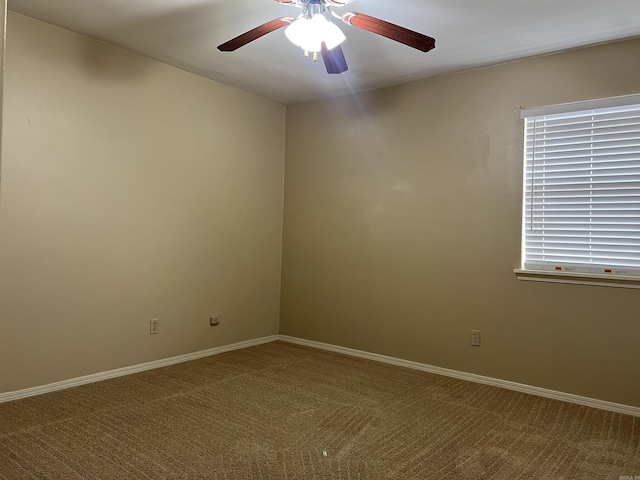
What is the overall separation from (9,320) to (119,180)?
121cm

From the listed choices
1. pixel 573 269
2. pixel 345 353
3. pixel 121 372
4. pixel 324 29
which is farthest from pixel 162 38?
pixel 573 269

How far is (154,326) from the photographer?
151 inches

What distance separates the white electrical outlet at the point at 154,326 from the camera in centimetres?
380

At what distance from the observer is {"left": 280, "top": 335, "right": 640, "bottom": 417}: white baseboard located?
3.12m

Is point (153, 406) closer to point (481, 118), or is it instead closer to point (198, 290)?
Result: point (198, 290)

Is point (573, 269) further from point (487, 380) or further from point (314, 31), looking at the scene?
point (314, 31)

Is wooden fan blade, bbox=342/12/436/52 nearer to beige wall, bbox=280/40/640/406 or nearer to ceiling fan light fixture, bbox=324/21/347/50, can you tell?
ceiling fan light fixture, bbox=324/21/347/50

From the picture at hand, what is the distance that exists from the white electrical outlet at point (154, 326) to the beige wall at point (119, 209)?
1.4 inches

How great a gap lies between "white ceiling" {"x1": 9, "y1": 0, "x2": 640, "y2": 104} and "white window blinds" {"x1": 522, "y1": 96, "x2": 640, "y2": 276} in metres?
0.52

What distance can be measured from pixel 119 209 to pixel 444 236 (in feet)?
8.46

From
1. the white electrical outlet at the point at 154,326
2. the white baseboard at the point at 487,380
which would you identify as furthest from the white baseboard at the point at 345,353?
the white electrical outlet at the point at 154,326

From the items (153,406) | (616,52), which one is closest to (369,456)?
(153,406)

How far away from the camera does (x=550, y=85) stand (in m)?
3.39

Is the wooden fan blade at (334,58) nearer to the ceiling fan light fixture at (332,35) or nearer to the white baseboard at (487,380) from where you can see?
the ceiling fan light fixture at (332,35)
